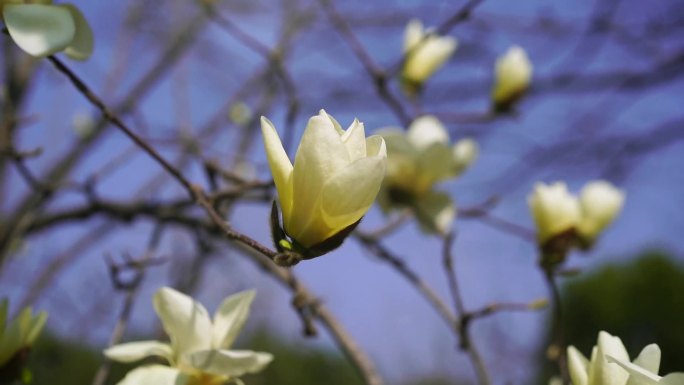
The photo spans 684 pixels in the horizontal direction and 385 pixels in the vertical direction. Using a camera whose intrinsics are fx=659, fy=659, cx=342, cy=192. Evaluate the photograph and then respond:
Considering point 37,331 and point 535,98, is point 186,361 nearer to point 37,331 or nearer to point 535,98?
point 37,331

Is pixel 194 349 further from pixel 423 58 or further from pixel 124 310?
pixel 423 58

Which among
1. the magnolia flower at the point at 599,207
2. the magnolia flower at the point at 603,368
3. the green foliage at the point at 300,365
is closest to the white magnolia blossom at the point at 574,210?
the magnolia flower at the point at 599,207

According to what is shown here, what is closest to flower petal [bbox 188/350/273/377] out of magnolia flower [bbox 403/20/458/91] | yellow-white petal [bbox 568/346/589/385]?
yellow-white petal [bbox 568/346/589/385]

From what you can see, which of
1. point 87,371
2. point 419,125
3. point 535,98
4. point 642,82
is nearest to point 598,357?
point 419,125

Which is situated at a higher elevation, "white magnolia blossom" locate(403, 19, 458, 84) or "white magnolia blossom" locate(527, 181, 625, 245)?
"white magnolia blossom" locate(403, 19, 458, 84)

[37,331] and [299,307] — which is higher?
[37,331]

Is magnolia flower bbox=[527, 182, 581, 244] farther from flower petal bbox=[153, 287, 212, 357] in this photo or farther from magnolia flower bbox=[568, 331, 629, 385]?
flower petal bbox=[153, 287, 212, 357]

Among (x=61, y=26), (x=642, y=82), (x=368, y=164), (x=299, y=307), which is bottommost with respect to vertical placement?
(x=642, y=82)
